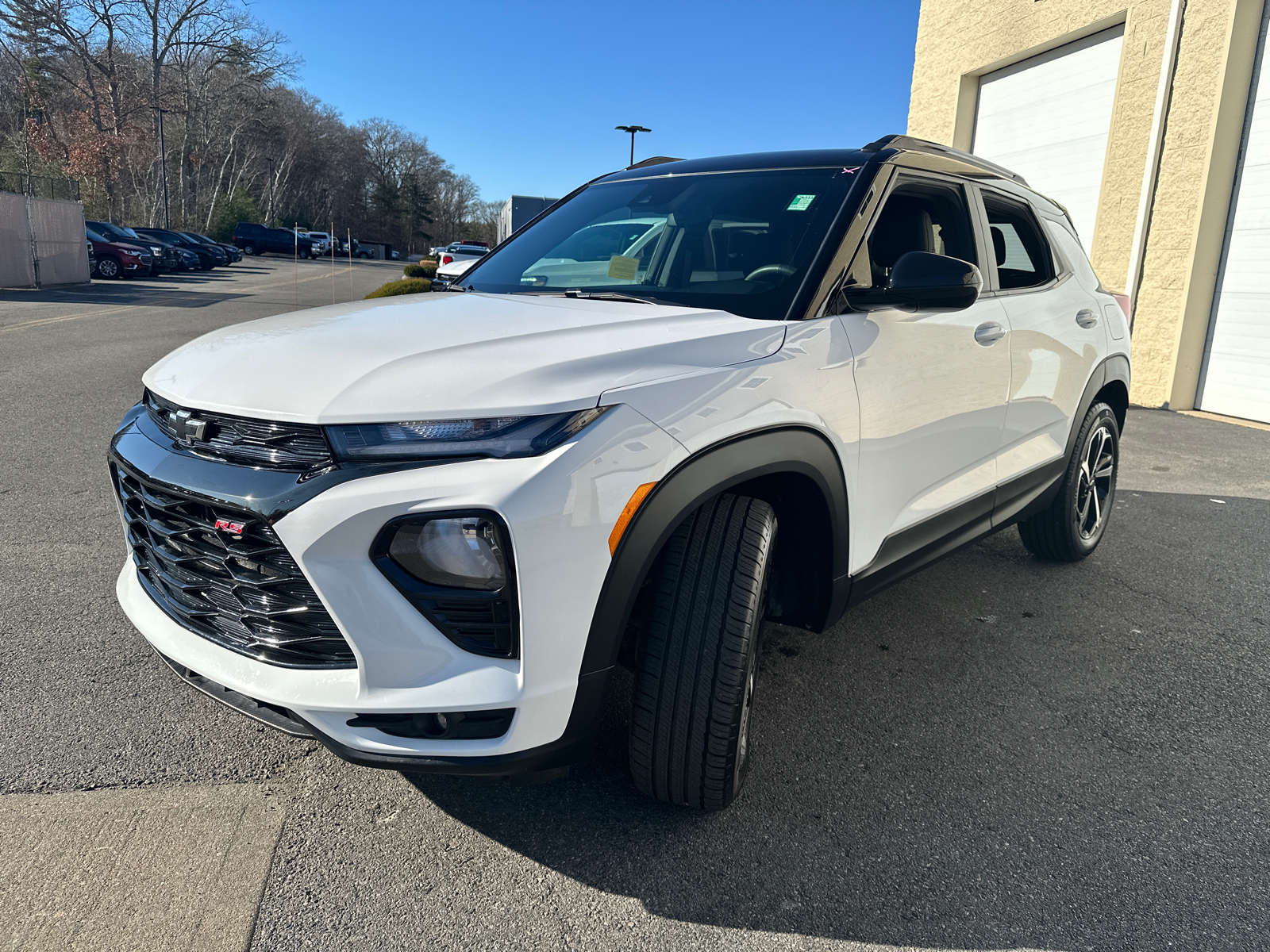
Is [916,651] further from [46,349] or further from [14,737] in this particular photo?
[46,349]

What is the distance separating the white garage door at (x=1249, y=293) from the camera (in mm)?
9516

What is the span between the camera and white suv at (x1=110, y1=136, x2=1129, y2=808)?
1752mm

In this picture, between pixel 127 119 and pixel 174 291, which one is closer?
pixel 174 291

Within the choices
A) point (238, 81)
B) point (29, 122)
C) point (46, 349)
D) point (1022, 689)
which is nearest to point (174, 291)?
point (46, 349)

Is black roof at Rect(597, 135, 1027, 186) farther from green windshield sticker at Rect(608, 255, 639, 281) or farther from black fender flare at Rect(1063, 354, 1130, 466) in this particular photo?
black fender flare at Rect(1063, 354, 1130, 466)

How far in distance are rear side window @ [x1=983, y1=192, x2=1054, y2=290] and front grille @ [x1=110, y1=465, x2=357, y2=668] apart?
2.76m

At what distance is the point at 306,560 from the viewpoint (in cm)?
174

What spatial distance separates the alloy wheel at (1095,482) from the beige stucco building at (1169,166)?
687cm

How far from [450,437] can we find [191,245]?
40.8 metres

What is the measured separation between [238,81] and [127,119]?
7736mm

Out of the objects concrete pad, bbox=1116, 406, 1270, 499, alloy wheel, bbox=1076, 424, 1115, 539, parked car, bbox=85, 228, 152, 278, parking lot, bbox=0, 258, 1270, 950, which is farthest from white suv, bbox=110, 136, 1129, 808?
parked car, bbox=85, 228, 152, 278

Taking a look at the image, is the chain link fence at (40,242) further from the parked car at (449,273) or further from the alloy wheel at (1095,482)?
the alloy wheel at (1095,482)

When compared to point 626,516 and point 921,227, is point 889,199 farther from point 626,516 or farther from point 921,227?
point 626,516

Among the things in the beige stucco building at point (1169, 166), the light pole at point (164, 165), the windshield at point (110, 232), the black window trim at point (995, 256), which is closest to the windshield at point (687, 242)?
the black window trim at point (995, 256)
